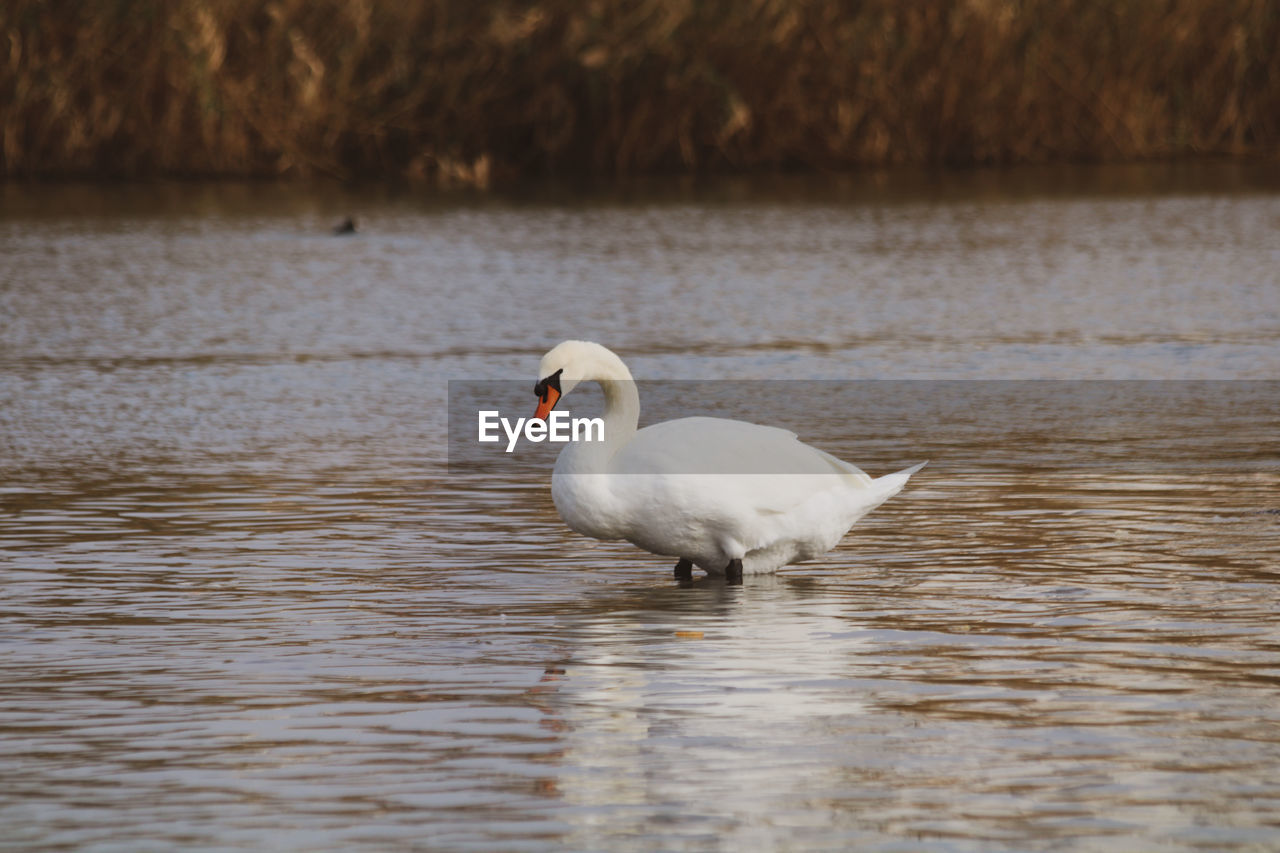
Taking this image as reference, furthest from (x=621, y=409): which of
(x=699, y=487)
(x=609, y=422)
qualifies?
(x=699, y=487)

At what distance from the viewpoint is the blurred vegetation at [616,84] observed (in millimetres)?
25781

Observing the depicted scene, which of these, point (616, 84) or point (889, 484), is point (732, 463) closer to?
point (889, 484)

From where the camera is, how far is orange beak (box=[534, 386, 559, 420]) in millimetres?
7723

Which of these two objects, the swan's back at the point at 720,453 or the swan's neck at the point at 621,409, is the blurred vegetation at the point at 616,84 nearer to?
the swan's neck at the point at 621,409

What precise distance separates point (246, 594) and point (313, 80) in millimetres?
19244

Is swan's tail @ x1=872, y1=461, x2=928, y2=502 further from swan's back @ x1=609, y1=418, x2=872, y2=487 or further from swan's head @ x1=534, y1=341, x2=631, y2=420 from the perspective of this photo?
swan's head @ x1=534, y1=341, x2=631, y2=420

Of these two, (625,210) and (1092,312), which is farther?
(625,210)

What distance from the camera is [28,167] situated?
26.3m

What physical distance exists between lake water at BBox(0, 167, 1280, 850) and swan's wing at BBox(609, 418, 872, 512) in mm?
298

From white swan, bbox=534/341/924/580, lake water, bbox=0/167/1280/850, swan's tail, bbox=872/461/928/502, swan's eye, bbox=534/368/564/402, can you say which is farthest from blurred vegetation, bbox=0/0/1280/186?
swan's tail, bbox=872/461/928/502

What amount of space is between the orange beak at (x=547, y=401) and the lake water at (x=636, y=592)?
0.49m

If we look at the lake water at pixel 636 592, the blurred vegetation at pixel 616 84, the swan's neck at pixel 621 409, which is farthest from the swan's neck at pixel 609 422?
the blurred vegetation at pixel 616 84

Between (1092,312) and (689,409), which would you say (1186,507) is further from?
(1092,312)

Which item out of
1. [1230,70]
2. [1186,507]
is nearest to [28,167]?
[1230,70]
